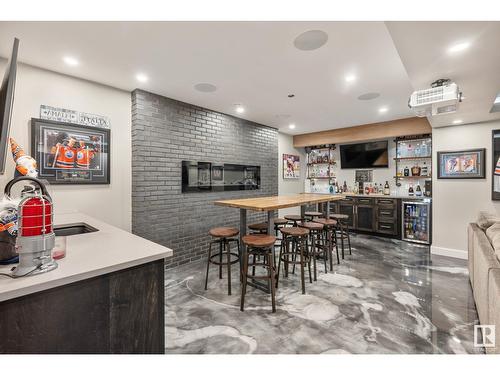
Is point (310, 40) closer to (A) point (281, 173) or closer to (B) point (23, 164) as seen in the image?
(B) point (23, 164)

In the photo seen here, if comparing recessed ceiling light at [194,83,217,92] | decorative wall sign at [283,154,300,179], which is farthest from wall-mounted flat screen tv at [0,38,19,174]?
decorative wall sign at [283,154,300,179]

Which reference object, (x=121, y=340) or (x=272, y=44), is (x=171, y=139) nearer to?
(x=272, y=44)

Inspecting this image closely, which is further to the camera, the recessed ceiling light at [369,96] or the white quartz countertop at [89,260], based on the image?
the recessed ceiling light at [369,96]

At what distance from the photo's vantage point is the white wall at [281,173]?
5.77 m

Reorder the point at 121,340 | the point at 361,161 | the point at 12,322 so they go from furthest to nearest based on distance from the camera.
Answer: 1. the point at 361,161
2. the point at 121,340
3. the point at 12,322

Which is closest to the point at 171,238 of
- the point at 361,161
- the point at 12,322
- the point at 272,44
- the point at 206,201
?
the point at 206,201

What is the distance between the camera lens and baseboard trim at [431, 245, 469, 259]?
3.75m

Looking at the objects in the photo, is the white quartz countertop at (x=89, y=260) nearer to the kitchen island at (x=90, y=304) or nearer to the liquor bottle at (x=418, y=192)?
the kitchen island at (x=90, y=304)

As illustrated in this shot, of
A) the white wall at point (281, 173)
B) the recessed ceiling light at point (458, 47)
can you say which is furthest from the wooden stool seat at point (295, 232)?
the white wall at point (281, 173)

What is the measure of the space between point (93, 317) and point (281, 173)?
16.9ft

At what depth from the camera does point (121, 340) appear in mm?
1013

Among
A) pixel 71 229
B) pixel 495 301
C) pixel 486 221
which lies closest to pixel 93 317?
pixel 71 229

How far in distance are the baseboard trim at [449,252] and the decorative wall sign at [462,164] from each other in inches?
49.6
